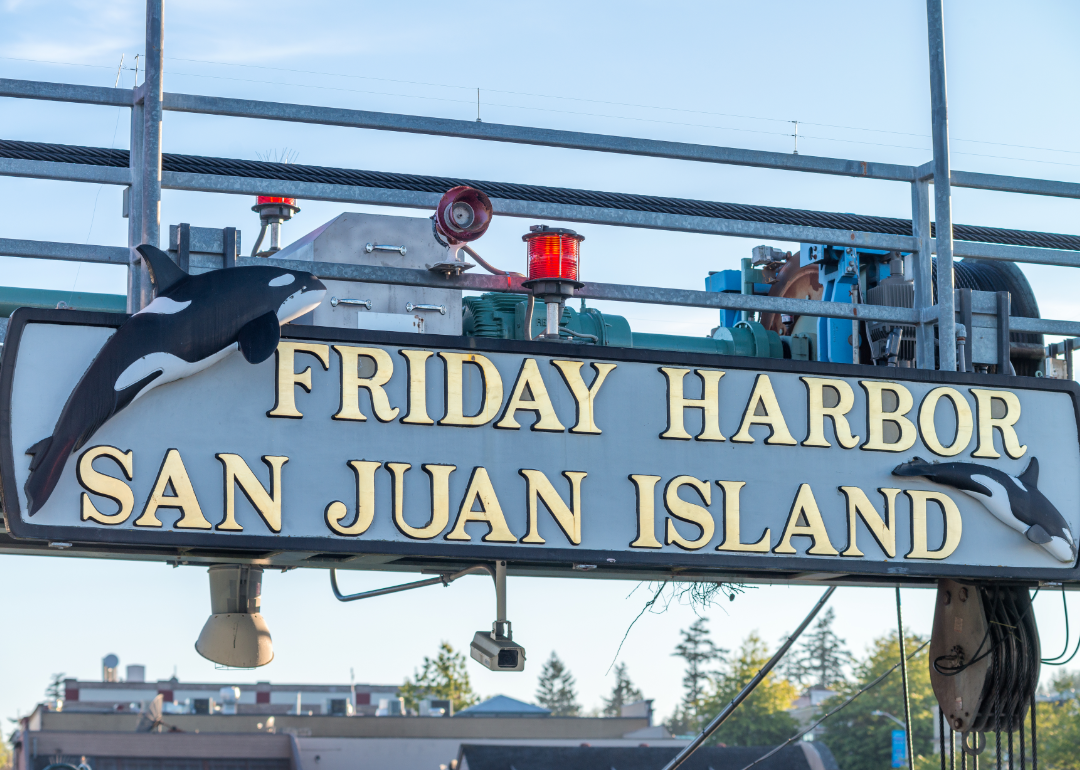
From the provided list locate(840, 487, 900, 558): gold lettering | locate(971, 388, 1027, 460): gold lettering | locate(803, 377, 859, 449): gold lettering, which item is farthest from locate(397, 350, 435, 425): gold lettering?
locate(971, 388, 1027, 460): gold lettering

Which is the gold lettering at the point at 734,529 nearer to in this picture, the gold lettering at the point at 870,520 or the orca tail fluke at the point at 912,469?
the gold lettering at the point at 870,520

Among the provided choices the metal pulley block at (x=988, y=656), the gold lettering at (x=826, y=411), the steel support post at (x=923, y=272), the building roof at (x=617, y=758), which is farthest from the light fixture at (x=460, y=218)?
the building roof at (x=617, y=758)

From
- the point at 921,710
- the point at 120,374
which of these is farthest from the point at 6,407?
the point at 921,710

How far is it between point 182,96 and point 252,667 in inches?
151

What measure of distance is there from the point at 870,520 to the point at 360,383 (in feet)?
9.93

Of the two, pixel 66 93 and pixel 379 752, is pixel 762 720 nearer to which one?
pixel 379 752

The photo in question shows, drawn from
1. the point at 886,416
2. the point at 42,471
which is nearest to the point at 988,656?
the point at 886,416

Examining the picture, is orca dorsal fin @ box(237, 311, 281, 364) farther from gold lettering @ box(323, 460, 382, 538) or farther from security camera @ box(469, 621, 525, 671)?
security camera @ box(469, 621, 525, 671)

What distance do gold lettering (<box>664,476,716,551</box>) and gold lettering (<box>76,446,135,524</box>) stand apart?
2.81 meters

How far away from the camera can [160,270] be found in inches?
281

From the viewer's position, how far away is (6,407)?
6754 mm

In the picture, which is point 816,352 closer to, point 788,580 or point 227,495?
point 788,580

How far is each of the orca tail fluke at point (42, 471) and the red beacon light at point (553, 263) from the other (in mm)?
2654

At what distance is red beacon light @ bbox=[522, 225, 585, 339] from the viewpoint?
7961 mm
